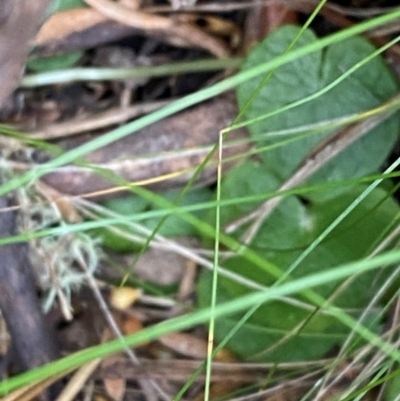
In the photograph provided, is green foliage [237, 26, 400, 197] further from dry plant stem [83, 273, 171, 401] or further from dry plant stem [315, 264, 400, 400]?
dry plant stem [83, 273, 171, 401]

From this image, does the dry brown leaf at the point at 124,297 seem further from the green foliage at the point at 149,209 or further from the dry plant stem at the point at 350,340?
the dry plant stem at the point at 350,340

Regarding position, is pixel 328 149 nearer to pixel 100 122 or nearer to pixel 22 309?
pixel 100 122

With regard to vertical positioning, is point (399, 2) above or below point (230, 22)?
above

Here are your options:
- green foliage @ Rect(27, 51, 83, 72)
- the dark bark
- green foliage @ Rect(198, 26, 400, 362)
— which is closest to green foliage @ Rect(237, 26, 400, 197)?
green foliage @ Rect(198, 26, 400, 362)

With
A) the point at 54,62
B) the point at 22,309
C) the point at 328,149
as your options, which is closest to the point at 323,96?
the point at 328,149

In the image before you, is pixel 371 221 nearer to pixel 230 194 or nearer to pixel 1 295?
pixel 230 194

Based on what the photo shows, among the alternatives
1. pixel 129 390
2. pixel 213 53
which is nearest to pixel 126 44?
pixel 213 53
